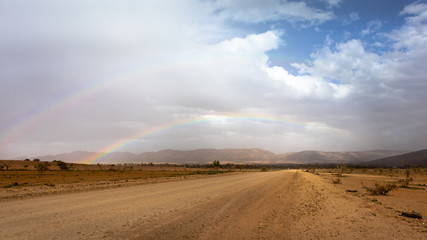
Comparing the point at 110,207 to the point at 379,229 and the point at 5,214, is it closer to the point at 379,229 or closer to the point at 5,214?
the point at 5,214

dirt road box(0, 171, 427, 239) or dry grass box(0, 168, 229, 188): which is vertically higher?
dirt road box(0, 171, 427, 239)

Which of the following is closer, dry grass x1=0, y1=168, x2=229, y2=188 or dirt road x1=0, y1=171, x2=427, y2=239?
dirt road x1=0, y1=171, x2=427, y2=239

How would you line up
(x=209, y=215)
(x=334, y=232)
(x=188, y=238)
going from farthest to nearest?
1. (x=209, y=215)
2. (x=334, y=232)
3. (x=188, y=238)

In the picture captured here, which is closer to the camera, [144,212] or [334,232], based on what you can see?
[334,232]

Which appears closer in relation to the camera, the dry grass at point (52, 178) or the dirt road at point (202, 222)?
the dirt road at point (202, 222)

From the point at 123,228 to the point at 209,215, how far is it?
3.79 metres

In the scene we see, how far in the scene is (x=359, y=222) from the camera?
396 inches

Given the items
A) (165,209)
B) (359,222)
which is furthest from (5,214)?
(359,222)

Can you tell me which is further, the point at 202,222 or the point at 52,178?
the point at 52,178

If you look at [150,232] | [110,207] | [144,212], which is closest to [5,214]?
[110,207]

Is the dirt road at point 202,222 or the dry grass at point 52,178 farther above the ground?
the dirt road at point 202,222

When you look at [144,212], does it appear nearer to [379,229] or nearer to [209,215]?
[209,215]

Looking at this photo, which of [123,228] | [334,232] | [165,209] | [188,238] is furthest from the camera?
[165,209]

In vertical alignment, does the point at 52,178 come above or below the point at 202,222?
below
